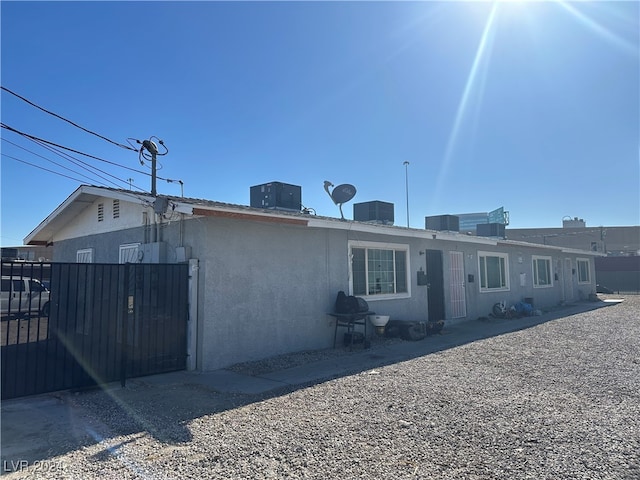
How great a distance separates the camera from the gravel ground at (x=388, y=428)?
3430 mm

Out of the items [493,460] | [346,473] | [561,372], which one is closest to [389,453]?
[346,473]

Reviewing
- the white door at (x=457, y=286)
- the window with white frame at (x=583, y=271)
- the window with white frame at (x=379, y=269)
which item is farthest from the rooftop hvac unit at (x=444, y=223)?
the window with white frame at (x=583, y=271)

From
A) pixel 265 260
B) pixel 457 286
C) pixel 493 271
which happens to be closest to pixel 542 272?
pixel 493 271

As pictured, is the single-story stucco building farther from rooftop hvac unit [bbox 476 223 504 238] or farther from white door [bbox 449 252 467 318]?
rooftop hvac unit [bbox 476 223 504 238]

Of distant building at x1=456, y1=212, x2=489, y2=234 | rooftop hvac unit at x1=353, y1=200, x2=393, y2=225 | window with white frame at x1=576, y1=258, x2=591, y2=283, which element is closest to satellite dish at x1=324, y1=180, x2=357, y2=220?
rooftop hvac unit at x1=353, y1=200, x2=393, y2=225

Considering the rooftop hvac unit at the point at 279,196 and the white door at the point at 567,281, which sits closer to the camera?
the rooftop hvac unit at the point at 279,196

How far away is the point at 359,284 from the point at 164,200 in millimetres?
5001

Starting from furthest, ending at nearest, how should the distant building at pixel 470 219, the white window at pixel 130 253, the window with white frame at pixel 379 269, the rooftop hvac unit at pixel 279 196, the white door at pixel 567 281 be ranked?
the distant building at pixel 470 219
the white door at pixel 567 281
the rooftop hvac unit at pixel 279 196
the window with white frame at pixel 379 269
the white window at pixel 130 253

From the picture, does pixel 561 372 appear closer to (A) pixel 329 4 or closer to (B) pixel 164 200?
(B) pixel 164 200

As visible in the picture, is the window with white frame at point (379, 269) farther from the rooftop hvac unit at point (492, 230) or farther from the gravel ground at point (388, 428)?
the rooftop hvac unit at point (492, 230)

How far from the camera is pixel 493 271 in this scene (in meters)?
15.4

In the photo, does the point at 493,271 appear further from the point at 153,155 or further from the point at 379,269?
the point at 153,155

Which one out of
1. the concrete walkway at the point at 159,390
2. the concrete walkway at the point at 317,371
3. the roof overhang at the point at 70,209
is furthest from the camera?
the roof overhang at the point at 70,209

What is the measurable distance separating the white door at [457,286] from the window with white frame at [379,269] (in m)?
2.45
